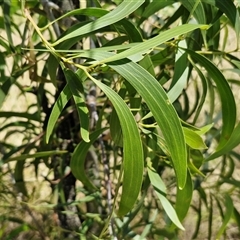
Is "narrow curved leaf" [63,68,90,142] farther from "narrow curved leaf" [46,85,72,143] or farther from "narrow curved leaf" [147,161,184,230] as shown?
"narrow curved leaf" [147,161,184,230]

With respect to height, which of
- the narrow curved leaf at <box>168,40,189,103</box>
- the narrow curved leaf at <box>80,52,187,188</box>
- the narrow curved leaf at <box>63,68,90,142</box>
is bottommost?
the narrow curved leaf at <box>80,52,187,188</box>

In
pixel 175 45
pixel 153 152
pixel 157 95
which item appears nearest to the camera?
pixel 157 95

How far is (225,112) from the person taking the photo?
526 mm

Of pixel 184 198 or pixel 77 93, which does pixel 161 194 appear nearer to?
pixel 184 198

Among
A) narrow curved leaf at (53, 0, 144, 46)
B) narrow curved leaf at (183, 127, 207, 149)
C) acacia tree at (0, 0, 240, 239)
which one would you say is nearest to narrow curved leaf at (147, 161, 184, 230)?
acacia tree at (0, 0, 240, 239)

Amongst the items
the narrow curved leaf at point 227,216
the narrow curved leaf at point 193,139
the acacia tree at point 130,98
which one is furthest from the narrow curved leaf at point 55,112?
the narrow curved leaf at point 227,216

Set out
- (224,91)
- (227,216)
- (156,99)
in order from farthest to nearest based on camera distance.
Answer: (227,216) → (224,91) → (156,99)

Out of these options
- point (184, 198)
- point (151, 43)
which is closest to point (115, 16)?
point (151, 43)

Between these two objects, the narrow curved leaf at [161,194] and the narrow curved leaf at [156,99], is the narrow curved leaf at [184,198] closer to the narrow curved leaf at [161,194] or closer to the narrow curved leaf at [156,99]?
the narrow curved leaf at [161,194]

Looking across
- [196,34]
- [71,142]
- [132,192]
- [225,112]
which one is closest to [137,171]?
[132,192]

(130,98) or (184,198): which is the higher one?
(130,98)

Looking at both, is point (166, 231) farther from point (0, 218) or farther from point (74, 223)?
point (0, 218)

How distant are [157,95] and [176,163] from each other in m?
0.06

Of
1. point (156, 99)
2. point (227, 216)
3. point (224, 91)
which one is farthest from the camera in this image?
point (227, 216)
